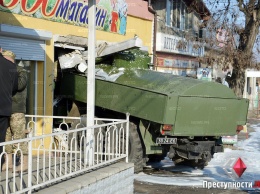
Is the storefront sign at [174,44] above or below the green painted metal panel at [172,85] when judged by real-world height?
above

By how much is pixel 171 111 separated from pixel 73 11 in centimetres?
418

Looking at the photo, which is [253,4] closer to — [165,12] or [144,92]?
[165,12]

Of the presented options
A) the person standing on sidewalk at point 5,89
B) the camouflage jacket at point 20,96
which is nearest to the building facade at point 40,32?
the camouflage jacket at point 20,96

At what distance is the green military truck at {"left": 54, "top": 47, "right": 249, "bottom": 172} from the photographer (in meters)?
9.73

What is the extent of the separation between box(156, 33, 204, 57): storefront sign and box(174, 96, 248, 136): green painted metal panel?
827 centimetres

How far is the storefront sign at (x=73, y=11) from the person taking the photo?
10113 millimetres

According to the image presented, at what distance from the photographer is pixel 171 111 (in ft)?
31.5

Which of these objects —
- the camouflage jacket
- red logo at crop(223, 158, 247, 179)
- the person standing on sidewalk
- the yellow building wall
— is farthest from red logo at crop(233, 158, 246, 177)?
the person standing on sidewalk

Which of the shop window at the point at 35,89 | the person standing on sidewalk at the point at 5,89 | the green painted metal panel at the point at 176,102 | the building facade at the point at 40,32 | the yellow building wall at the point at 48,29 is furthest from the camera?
the shop window at the point at 35,89

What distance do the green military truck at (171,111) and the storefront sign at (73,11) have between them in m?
1.98

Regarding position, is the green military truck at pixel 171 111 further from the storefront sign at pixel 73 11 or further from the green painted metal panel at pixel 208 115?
the storefront sign at pixel 73 11

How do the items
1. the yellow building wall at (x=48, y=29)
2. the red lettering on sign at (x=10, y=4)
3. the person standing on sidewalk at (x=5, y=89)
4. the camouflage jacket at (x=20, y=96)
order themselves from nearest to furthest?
1. the person standing on sidewalk at (x=5, y=89)
2. the camouflage jacket at (x=20, y=96)
3. the red lettering on sign at (x=10, y=4)
4. the yellow building wall at (x=48, y=29)

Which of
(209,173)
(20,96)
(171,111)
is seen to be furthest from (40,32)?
(209,173)

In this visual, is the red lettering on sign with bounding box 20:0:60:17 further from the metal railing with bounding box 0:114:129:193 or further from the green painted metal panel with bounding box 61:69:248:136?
the metal railing with bounding box 0:114:129:193
